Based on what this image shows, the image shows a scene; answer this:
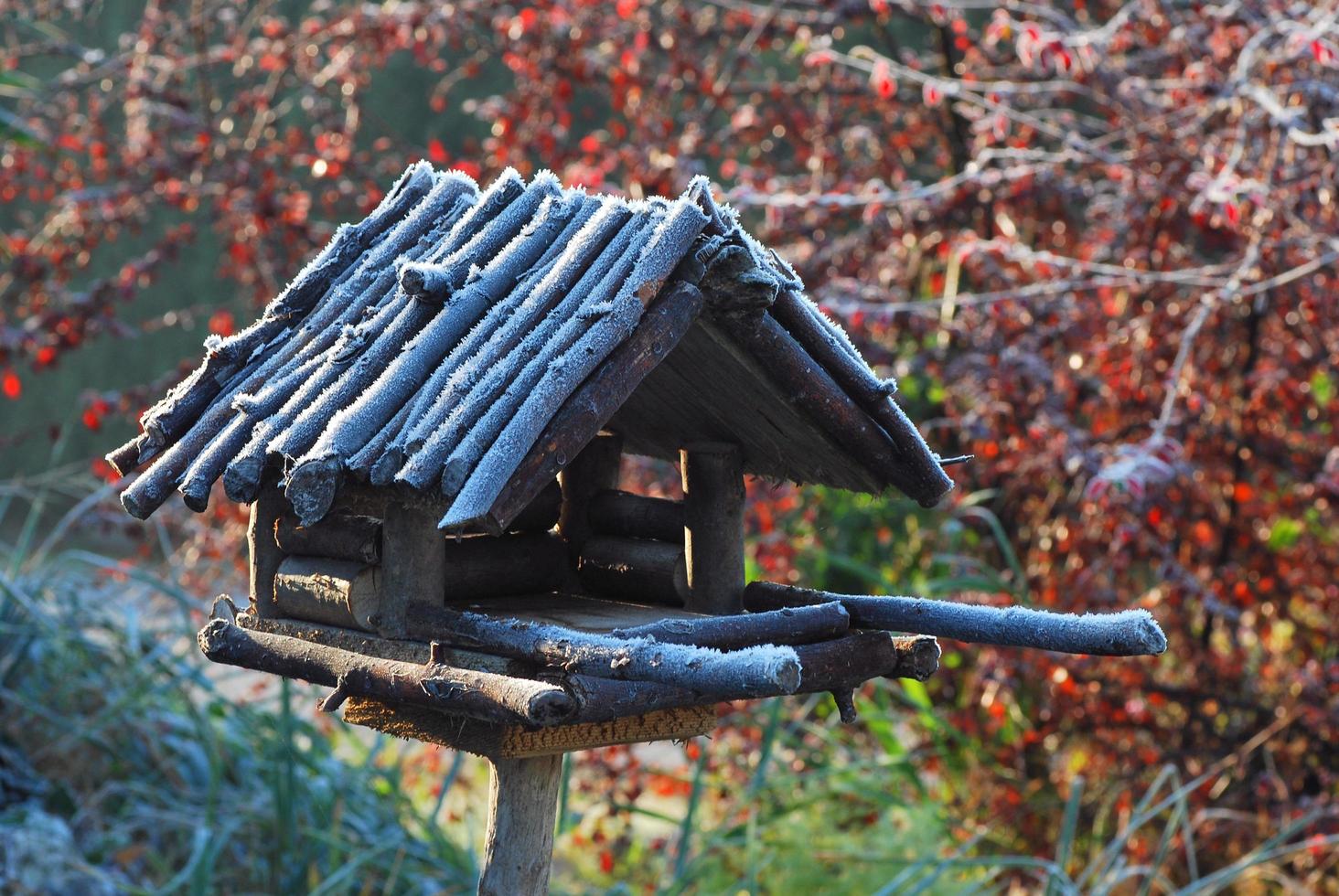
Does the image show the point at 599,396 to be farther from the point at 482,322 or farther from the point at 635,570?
the point at 635,570

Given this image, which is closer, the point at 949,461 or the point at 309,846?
the point at 949,461

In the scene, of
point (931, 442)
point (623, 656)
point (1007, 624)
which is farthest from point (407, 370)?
point (931, 442)

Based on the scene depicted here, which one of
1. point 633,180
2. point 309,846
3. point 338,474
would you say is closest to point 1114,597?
point 633,180

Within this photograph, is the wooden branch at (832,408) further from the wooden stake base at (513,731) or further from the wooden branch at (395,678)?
the wooden branch at (395,678)

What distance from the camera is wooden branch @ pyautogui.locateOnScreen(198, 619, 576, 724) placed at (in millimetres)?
1562

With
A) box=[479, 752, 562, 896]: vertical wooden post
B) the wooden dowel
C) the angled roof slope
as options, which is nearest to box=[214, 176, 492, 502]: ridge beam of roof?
the angled roof slope

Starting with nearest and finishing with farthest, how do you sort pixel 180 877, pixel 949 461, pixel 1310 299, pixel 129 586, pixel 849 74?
pixel 949 461, pixel 180 877, pixel 1310 299, pixel 129 586, pixel 849 74

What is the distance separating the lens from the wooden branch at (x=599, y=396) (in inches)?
64.4

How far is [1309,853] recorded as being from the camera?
13.3ft

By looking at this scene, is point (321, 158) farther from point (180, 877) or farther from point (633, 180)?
point (180, 877)

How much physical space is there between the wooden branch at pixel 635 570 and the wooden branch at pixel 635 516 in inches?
0.7

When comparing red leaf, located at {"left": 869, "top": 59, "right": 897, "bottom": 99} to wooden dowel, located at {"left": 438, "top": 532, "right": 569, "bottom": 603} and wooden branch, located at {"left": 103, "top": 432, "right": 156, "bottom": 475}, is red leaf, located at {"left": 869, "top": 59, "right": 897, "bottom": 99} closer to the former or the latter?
wooden dowel, located at {"left": 438, "top": 532, "right": 569, "bottom": 603}

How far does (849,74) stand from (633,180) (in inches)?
39.1

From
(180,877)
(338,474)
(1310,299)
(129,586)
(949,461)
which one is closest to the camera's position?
(338,474)
